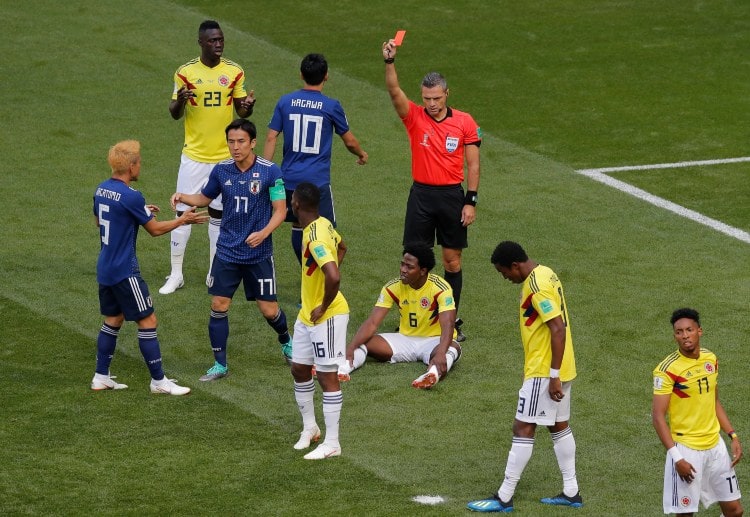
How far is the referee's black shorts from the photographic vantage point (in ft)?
43.8

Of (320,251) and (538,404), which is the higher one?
(320,251)

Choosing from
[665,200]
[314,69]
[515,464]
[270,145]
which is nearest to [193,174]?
[270,145]

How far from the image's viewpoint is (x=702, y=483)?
922 centimetres

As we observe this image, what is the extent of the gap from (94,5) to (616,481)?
17.2 meters

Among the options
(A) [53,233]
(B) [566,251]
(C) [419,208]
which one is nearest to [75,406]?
(C) [419,208]

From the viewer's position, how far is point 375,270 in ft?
50.3

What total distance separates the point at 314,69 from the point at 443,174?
66.3 inches

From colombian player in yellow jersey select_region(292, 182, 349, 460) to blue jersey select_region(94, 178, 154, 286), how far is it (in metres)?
1.63

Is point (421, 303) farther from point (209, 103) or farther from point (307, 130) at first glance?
point (209, 103)

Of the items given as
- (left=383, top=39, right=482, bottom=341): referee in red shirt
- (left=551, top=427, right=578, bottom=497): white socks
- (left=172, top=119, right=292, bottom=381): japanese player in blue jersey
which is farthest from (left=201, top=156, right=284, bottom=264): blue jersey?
(left=551, top=427, right=578, bottom=497): white socks

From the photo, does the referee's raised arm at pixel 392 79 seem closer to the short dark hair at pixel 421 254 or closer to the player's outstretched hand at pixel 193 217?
the short dark hair at pixel 421 254

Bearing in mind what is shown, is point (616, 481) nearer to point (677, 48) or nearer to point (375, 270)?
point (375, 270)

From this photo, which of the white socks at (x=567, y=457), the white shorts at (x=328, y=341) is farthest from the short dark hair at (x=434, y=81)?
the white socks at (x=567, y=457)

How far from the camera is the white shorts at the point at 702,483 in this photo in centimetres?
909
